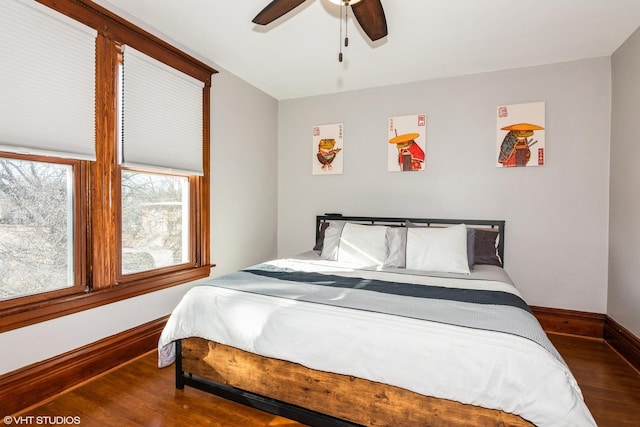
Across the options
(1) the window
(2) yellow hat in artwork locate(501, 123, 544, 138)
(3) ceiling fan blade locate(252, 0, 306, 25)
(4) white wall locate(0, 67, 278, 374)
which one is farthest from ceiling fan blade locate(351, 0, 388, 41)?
(2) yellow hat in artwork locate(501, 123, 544, 138)

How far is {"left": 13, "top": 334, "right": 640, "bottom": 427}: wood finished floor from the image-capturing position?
1849 millimetres

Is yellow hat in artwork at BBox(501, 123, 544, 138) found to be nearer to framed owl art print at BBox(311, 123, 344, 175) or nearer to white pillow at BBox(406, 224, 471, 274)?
white pillow at BBox(406, 224, 471, 274)

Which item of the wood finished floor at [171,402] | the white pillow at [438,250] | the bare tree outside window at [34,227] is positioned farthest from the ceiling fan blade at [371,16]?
the wood finished floor at [171,402]

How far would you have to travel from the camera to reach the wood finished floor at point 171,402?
185 centimetres

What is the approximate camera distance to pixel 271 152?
4.25 meters

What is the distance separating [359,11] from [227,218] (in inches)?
93.7

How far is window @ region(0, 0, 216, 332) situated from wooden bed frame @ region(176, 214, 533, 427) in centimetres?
90

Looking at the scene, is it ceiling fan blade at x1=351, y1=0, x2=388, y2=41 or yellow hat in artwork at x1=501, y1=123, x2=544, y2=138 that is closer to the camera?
ceiling fan blade at x1=351, y1=0, x2=388, y2=41

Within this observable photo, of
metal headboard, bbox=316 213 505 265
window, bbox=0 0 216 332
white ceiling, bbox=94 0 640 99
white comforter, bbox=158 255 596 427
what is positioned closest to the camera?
white comforter, bbox=158 255 596 427

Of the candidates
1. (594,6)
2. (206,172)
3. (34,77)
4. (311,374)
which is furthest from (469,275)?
(34,77)

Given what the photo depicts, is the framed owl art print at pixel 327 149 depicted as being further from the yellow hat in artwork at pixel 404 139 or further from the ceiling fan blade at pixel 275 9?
the ceiling fan blade at pixel 275 9

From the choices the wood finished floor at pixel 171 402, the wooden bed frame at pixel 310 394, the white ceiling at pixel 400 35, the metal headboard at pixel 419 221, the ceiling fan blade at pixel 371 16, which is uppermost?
the white ceiling at pixel 400 35

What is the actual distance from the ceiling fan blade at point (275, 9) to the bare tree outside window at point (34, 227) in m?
1.62

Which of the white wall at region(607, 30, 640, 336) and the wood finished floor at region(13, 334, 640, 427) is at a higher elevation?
the white wall at region(607, 30, 640, 336)
